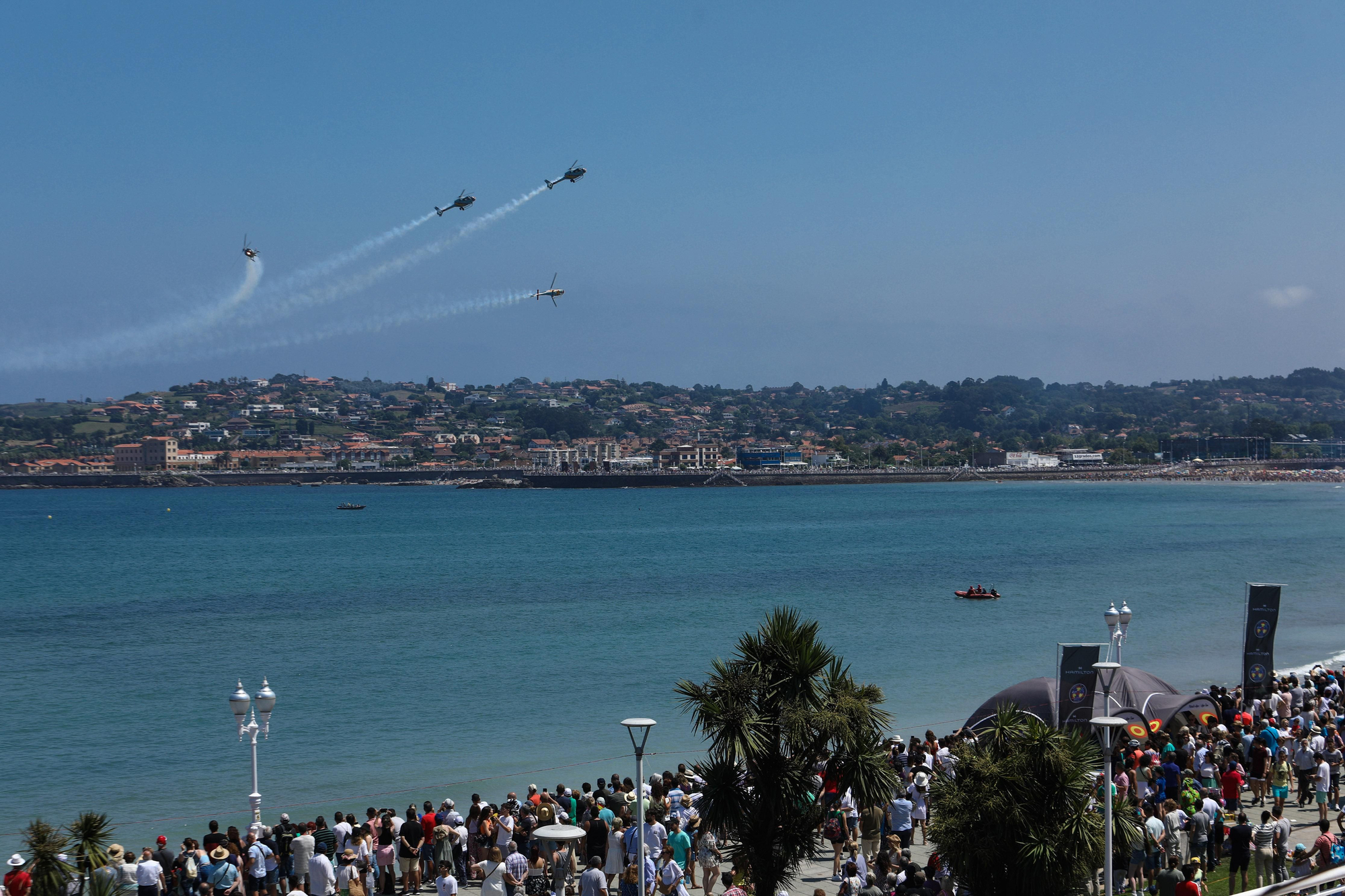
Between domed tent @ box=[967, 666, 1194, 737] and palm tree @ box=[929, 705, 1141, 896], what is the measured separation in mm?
6920

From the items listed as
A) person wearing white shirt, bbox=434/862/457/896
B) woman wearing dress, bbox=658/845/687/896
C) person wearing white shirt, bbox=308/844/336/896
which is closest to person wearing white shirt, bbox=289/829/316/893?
person wearing white shirt, bbox=308/844/336/896

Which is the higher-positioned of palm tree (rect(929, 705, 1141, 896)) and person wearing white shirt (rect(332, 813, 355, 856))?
palm tree (rect(929, 705, 1141, 896))

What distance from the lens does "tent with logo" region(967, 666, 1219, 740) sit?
53.2ft

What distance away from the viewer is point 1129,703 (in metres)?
16.8

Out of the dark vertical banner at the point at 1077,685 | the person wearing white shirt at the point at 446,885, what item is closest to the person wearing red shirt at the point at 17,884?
the person wearing white shirt at the point at 446,885

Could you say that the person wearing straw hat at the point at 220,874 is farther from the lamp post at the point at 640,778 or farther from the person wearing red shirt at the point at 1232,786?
the person wearing red shirt at the point at 1232,786

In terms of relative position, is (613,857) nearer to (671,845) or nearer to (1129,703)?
(671,845)

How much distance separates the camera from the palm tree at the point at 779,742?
9.08 m

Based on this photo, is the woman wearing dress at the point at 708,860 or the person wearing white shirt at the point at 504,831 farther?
the person wearing white shirt at the point at 504,831

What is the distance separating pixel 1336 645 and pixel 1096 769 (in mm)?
24585

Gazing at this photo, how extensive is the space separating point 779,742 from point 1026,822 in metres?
1.95

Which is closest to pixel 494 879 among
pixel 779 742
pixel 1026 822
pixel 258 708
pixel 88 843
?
pixel 779 742

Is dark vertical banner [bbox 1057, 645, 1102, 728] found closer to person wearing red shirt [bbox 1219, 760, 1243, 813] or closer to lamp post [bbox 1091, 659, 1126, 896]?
person wearing red shirt [bbox 1219, 760, 1243, 813]

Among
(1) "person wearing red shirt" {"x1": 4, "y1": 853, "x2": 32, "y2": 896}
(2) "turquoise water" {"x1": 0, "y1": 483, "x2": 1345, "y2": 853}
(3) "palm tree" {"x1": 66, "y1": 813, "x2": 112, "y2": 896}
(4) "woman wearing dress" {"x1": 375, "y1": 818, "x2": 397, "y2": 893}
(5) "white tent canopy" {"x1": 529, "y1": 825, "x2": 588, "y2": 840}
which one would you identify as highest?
(3) "palm tree" {"x1": 66, "y1": 813, "x2": 112, "y2": 896}
